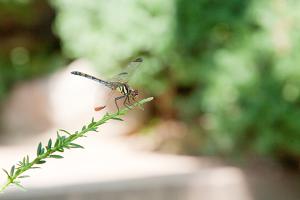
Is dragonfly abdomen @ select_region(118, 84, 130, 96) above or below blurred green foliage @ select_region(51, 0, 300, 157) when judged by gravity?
below

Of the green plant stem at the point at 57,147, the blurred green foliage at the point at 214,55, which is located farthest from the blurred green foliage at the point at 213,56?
the green plant stem at the point at 57,147

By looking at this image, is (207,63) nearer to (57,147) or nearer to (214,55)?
(214,55)

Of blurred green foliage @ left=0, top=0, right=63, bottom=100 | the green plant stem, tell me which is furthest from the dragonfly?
blurred green foliage @ left=0, top=0, right=63, bottom=100

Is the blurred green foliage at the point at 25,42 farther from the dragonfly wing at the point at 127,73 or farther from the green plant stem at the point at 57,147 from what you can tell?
the green plant stem at the point at 57,147

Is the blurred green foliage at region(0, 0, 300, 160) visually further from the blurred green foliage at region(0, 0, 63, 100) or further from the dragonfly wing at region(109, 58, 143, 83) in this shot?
the dragonfly wing at region(109, 58, 143, 83)

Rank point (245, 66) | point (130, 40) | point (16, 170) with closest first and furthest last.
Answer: point (16, 170), point (245, 66), point (130, 40)

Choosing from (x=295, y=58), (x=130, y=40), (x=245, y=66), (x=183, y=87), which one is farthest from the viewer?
(x=183, y=87)

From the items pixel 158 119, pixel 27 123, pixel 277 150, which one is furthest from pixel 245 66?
pixel 27 123

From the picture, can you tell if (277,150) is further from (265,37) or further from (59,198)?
(59,198)
